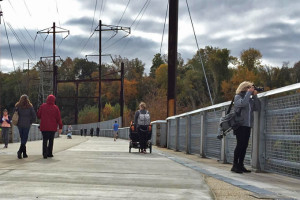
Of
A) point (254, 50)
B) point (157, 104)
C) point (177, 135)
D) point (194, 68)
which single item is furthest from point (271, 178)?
point (194, 68)

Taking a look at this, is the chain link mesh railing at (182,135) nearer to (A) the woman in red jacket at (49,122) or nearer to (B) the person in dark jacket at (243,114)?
(A) the woman in red jacket at (49,122)

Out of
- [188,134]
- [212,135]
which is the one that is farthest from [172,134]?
[212,135]

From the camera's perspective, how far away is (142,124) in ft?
45.9

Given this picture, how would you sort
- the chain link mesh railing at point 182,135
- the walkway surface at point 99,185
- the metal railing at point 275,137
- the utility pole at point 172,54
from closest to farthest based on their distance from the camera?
the walkway surface at point 99,185, the metal railing at point 275,137, the chain link mesh railing at point 182,135, the utility pole at point 172,54

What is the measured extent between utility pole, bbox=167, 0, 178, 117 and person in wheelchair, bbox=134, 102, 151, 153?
7012 mm

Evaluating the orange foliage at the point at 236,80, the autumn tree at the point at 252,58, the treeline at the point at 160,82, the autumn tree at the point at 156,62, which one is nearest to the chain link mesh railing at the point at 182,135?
the treeline at the point at 160,82

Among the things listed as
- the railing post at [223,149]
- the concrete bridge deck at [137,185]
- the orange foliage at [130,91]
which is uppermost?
the orange foliage at [130,91]

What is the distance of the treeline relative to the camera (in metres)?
64.6

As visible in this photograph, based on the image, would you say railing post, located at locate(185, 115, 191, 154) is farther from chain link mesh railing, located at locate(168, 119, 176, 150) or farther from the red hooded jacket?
the red hooded jacket

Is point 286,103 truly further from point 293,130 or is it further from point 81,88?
point 81,88

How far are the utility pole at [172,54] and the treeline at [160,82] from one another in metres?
30.2

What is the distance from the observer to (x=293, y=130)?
21.3ft

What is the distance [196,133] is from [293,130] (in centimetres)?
659

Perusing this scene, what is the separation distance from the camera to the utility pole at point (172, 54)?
21016 mm
